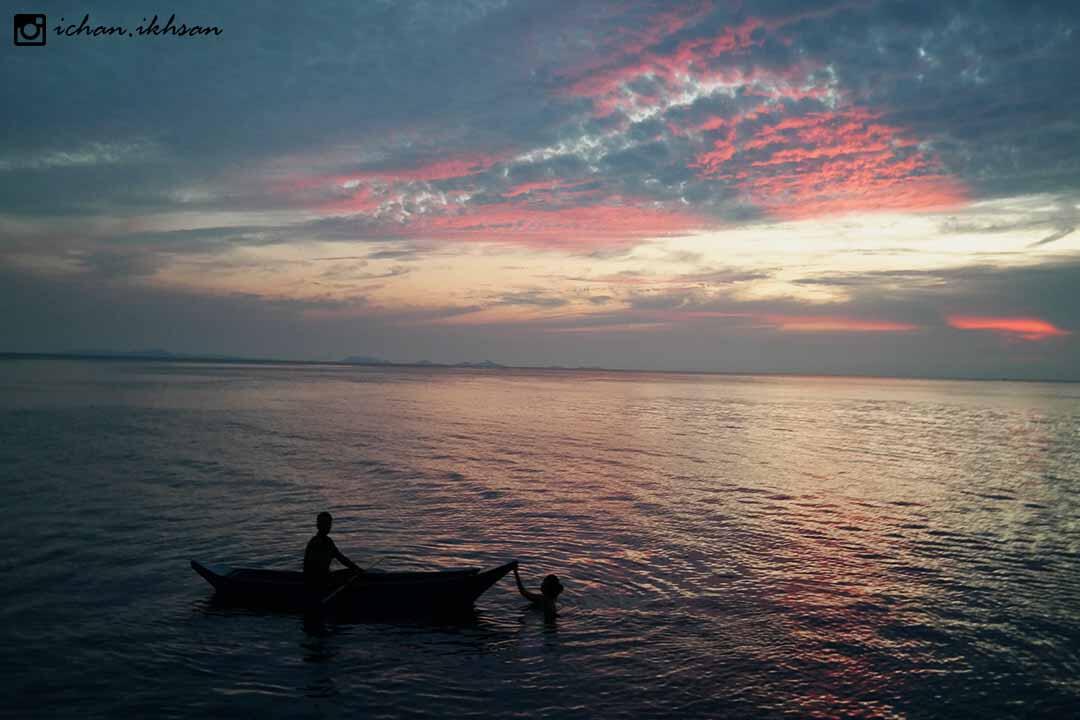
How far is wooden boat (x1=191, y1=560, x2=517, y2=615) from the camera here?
17.6 m

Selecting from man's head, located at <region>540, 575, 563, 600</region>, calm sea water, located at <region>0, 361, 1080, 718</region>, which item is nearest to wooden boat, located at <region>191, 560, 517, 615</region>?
calm sea water, located at <region>0, 361, 1080, 718</region>

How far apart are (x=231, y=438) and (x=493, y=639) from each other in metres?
42.2

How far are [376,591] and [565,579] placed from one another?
6089 mm

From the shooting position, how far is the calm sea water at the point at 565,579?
14.0m

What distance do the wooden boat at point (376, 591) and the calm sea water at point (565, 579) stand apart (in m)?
0.51

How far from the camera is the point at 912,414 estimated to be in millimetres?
103375

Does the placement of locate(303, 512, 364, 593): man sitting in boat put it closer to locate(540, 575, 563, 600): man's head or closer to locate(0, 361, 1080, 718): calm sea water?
locate(0, 361, 1080, 718): calm sea water

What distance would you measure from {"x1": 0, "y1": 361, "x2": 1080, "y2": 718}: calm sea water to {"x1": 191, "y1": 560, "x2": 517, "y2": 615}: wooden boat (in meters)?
0.51

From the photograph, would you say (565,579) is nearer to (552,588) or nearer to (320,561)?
(552,588)

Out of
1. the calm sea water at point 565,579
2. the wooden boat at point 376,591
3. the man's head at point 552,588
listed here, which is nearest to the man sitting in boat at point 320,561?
the wooden boat at point 376,591

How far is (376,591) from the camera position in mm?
17641

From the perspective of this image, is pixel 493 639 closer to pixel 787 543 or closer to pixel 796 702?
pixel 796 702

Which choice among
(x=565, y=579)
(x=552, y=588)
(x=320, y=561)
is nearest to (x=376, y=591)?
(x=320, y=561)

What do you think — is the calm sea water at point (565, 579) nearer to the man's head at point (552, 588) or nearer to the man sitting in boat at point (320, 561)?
the man's head at point (552, 588)
